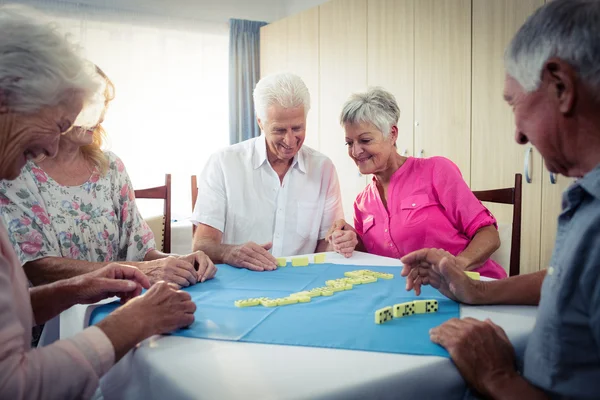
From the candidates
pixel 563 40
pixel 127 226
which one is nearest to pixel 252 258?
pixel 127 226

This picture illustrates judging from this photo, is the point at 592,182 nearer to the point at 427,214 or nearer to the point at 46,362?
the point at 46,362

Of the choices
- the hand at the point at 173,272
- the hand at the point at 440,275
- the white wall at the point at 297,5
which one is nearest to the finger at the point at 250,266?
the hand at the point at 173,272

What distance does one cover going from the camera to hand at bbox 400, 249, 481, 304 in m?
1.38

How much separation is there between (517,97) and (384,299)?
26.4 inches

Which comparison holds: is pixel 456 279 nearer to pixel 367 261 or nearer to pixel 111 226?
pixel 367 261

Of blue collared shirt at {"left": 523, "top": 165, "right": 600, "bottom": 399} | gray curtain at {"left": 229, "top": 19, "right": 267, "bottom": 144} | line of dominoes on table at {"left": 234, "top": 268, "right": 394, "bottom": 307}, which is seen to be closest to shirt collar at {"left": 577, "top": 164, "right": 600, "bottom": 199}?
blue collared shirt at {"left": 523, "top": 165, "right": 600, "bottom": 399}

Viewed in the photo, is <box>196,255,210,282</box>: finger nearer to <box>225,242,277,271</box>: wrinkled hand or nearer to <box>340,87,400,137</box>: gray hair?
<box>225,242,277,271</box>: wrinkled hand

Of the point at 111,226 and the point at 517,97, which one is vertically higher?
the point at 517,97

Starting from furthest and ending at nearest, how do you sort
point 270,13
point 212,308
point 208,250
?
1. point 270,13
2. point 208,250
3. point 212,308

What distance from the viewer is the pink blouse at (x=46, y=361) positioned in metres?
0.91

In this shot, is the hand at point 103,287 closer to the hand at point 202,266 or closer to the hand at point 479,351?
the hand at point 202,266

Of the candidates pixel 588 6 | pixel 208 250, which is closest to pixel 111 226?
pixel 208 250

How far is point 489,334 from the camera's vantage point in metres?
1.10

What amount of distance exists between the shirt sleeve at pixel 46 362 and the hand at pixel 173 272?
55 cm
